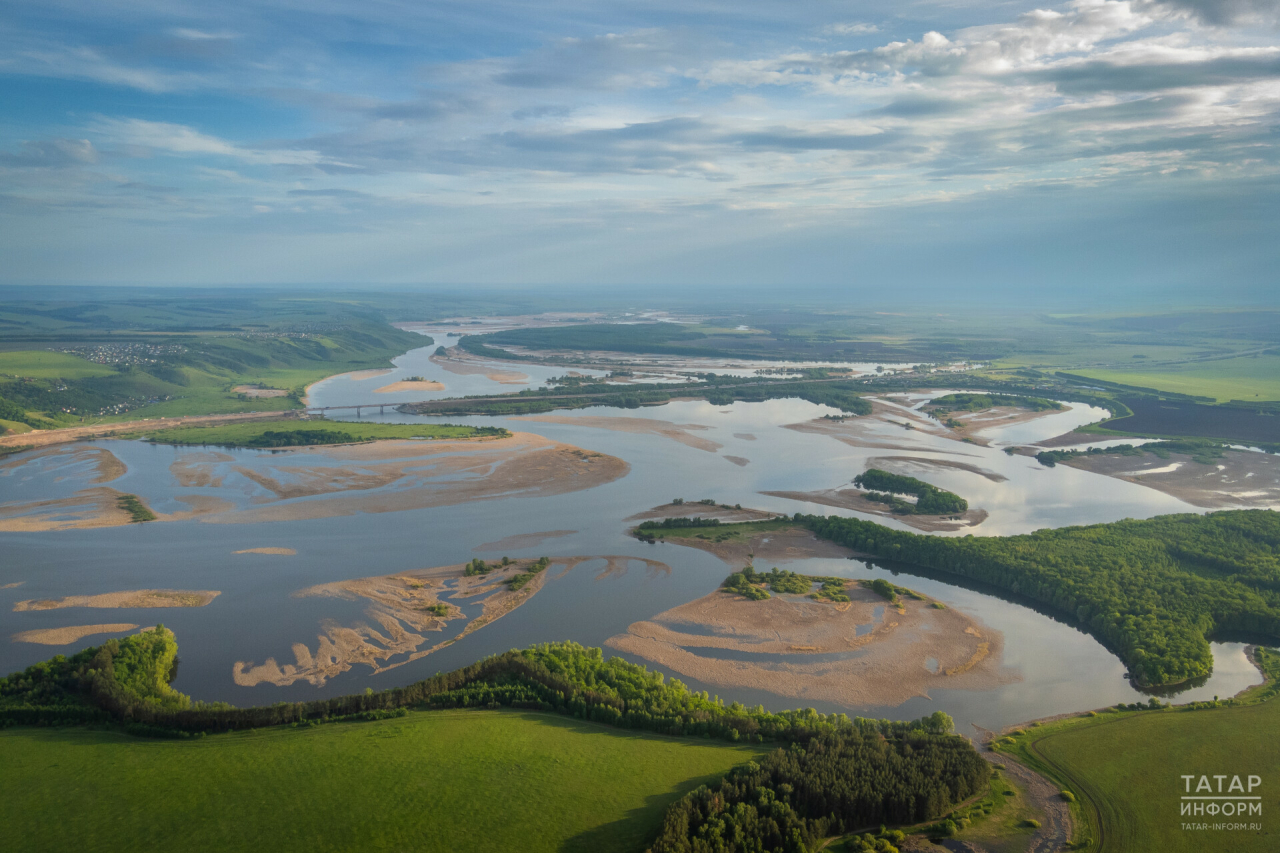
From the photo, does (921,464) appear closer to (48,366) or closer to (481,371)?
(481,371)

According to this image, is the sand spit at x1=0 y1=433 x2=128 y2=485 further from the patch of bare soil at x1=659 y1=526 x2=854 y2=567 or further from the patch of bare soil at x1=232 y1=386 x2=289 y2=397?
the patch of bare soil at x1=659 y1=526 x2=854 y2=567

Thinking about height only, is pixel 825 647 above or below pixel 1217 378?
below

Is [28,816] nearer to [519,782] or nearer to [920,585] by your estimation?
[519,782]

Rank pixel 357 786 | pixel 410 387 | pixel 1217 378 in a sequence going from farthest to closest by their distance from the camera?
pixel 1217 378
pixel 410 387
pixel 357 786

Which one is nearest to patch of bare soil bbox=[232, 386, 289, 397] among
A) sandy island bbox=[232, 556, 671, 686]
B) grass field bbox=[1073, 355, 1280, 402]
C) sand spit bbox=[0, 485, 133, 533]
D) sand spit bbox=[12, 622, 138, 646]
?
sand spit bbox=[0, 485, 133, 533]

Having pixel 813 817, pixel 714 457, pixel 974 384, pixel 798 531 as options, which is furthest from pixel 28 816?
pixel 974 384

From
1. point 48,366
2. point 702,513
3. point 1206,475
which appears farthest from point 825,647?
point 48,366

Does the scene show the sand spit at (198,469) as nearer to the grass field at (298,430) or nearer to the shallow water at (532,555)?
the shallow water at (532,555)
